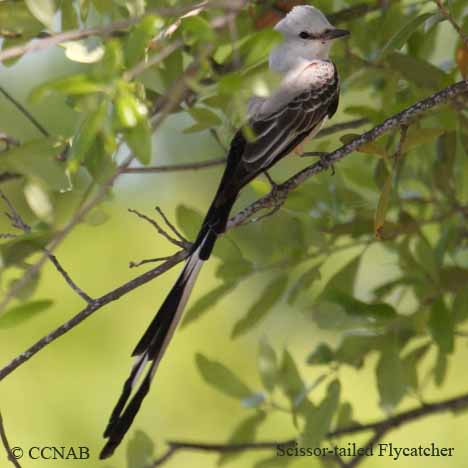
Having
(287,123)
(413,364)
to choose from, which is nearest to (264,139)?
(287,123)

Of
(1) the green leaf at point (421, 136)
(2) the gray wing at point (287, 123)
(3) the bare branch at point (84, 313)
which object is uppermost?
(1) the green leaf at point (421, 136)

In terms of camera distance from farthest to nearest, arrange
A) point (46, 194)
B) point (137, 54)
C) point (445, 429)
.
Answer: point (445, 429) < point (46, 194) < point (137, 54)

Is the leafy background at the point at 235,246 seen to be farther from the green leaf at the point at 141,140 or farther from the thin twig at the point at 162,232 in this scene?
the thin twig at the point at 162,232

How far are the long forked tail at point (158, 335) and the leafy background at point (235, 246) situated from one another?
0.26 meters

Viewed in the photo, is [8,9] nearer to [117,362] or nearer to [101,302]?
[101,302]

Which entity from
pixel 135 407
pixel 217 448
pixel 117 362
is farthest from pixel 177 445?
pixel 117 362

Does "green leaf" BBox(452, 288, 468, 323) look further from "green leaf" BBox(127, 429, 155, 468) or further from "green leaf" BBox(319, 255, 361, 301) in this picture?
"green leaf" BBox(127, 429, 155, 468)

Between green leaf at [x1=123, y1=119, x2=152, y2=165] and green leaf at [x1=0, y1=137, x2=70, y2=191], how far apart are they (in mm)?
380

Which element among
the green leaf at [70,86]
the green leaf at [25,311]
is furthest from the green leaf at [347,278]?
the green leaf at [70,86]

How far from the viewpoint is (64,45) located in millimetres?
2178

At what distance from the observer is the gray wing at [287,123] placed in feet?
8.91

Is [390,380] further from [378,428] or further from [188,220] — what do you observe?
[188,220]

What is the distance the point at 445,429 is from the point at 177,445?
1.34m

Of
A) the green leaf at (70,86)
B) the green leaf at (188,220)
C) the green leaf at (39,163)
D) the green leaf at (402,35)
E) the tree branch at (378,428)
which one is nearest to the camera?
the green leaf at (70,86)
